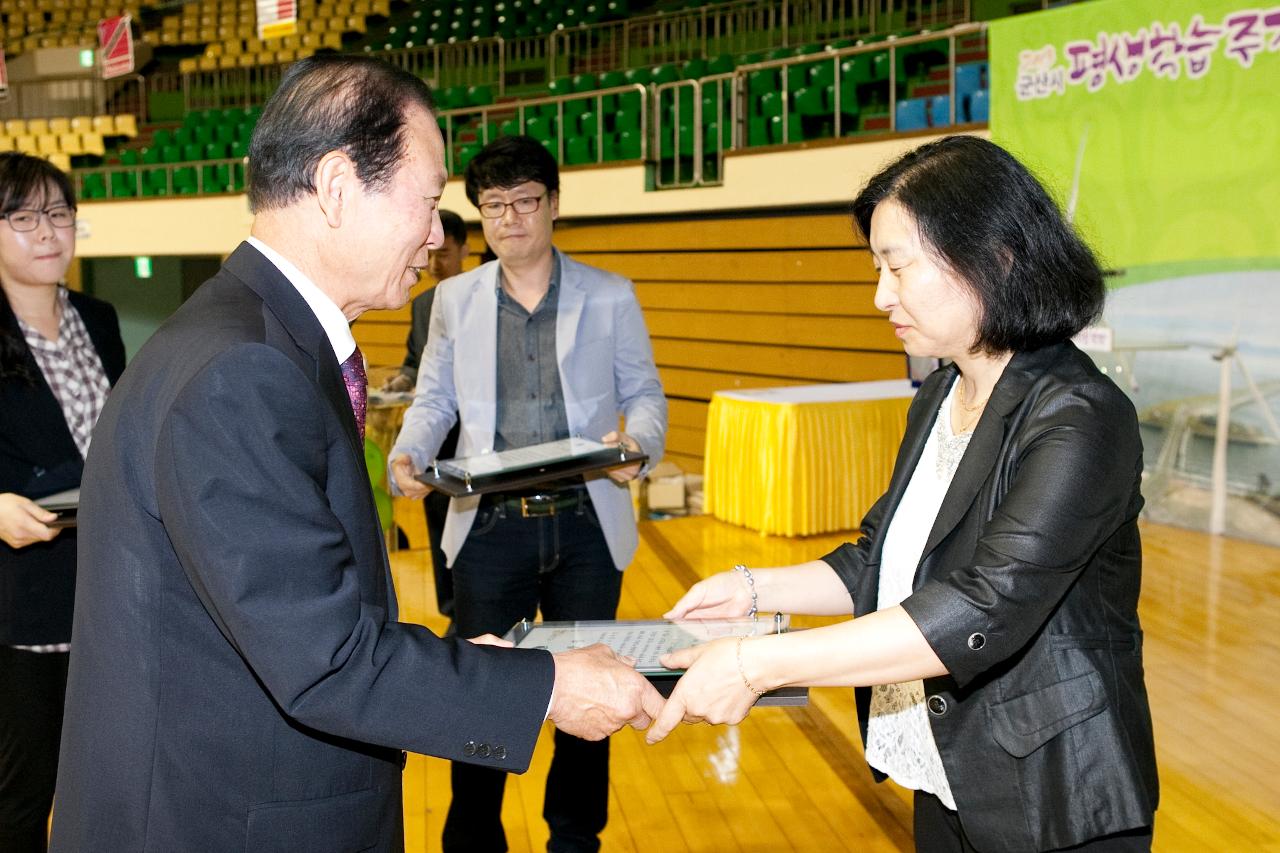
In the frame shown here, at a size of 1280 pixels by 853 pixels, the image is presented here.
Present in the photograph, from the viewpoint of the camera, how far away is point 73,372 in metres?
2.29

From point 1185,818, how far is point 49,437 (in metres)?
2.77

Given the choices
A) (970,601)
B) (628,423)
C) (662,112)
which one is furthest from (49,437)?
(662,112)

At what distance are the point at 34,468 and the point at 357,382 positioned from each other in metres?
1.09

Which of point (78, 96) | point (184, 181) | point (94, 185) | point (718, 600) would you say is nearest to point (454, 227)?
point (718, 600)

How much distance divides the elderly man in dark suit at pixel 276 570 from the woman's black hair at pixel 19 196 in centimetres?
115

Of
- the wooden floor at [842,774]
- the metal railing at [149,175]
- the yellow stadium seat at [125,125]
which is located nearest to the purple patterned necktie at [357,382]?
the wooden floor at [842,774]

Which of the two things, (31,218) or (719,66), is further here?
(719,66)

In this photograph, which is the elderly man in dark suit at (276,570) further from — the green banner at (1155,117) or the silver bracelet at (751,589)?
the green banner at (1155,117)

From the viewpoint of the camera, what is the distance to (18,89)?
56.6 ft

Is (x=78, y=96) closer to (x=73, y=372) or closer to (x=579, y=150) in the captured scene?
(x=579, y=150)

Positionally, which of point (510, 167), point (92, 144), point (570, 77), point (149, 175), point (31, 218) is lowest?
point (31, 218)

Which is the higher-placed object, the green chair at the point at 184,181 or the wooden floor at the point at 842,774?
the green chair at the point at 184,181

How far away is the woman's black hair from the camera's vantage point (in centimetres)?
219

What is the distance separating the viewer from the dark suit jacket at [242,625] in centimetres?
108
